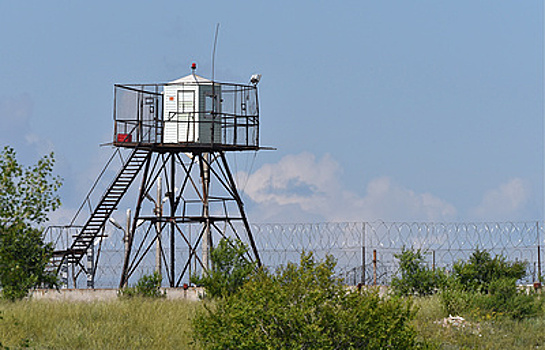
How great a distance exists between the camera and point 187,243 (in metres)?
31.3

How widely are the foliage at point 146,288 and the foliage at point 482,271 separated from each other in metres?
9.67

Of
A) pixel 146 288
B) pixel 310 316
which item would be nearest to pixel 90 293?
pixel 146 288

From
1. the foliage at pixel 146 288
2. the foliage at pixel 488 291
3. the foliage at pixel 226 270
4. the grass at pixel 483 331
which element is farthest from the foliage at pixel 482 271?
the foliage at pixel 146 288

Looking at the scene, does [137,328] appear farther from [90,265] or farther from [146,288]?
[90,265]

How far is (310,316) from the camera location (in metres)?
12.7

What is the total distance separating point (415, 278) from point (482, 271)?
2.24 meters

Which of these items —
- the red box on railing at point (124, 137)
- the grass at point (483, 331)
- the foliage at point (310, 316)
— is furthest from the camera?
the red box on railing at point (124, 137)

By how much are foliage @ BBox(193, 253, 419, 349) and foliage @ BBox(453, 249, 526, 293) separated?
12.6 m

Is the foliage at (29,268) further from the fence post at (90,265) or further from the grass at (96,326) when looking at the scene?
the fence post at (90,265)

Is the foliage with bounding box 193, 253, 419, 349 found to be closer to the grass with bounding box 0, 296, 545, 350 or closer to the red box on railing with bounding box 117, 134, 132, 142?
the grass with bounding box 0, 296, 545, 350

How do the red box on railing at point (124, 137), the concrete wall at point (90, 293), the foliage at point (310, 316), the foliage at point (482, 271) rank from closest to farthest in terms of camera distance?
the foliage at point (310, 316)
the foliage at point (482, 271)
the concrete wall at point (90, 293)
the red box on railing at point (124, 137)

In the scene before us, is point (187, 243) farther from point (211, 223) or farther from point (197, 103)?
point (197, 103)

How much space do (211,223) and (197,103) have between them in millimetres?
4596

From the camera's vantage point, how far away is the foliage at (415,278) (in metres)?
26.8
